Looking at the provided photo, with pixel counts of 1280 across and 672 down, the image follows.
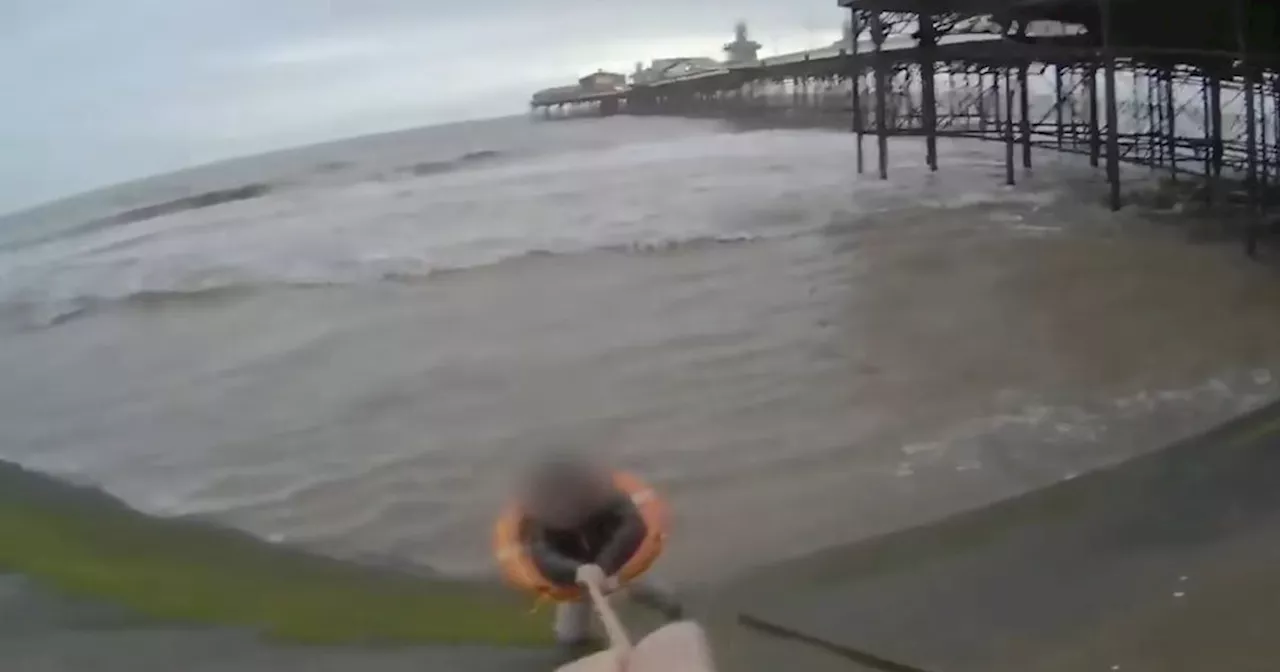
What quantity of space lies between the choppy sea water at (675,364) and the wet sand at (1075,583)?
410 mm

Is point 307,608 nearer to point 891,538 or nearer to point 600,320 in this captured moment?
point 891,538

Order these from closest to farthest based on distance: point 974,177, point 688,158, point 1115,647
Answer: point 1115,647, point 974,177, point 688,158

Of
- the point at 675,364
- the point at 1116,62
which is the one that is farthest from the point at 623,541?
the point at 1116,62

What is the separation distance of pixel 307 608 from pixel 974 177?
15.4 metres

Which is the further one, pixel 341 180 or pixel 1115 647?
pixel 341 180

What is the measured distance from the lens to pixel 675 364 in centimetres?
873

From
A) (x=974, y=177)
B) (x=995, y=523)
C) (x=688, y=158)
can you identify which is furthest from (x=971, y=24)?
(x=995, y=523)

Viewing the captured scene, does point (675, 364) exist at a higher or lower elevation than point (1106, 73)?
lower

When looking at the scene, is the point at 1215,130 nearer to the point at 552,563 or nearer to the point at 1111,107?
the point at 1111,107

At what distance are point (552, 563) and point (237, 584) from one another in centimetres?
201

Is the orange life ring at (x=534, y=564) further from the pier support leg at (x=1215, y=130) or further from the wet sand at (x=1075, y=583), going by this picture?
the pier support leg at (x=1215, y=130)

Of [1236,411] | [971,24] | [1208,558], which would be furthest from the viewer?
[971,24]

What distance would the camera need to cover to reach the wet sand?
3996 millimetres

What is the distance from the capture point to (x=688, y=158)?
27984 mm
